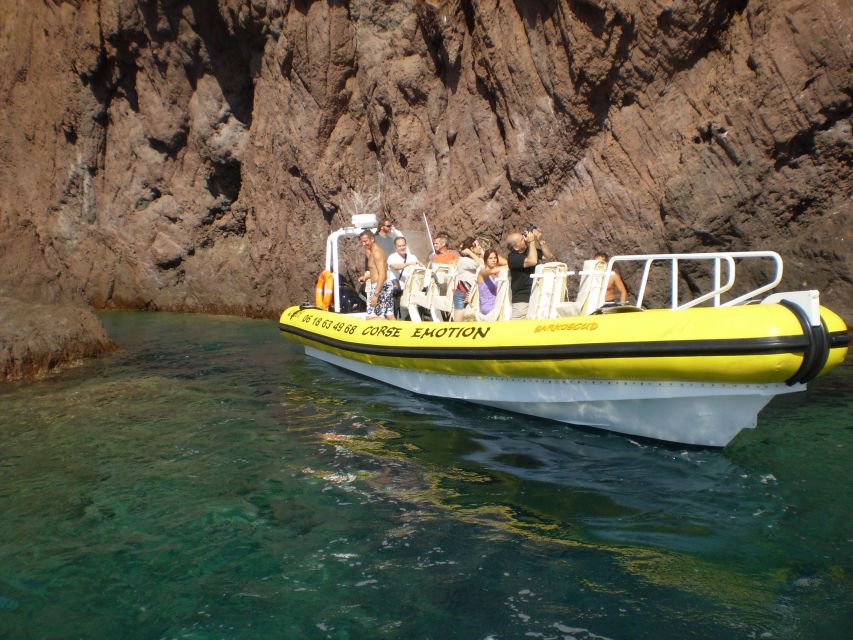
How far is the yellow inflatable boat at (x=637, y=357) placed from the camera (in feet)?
18.1

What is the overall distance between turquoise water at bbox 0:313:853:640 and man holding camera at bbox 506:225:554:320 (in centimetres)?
127

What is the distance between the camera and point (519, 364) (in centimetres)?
705

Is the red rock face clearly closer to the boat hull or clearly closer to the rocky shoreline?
the rocky shoreline

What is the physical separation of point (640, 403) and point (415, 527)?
8.29 feet

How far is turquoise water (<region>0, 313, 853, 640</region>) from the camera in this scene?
3760mm

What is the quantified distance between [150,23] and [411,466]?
21004mm

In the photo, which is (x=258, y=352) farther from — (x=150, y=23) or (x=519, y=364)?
(x=150, y=23)

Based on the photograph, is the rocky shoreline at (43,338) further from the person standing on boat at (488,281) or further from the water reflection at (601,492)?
the person standing on boat at (488,281)

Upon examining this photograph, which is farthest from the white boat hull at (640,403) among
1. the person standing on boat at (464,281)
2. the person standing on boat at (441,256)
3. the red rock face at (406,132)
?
the red rock face at (406,132)

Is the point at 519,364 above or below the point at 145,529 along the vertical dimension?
above

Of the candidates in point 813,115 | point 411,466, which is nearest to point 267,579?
point 411,466

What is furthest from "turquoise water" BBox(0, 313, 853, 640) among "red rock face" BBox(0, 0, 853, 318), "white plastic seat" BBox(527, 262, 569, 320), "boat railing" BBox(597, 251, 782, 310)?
"red rock face" BBox(0, 0, 853, 318)

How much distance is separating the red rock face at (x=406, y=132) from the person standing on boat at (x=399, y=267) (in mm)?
4023

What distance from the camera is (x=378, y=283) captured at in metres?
10.7
